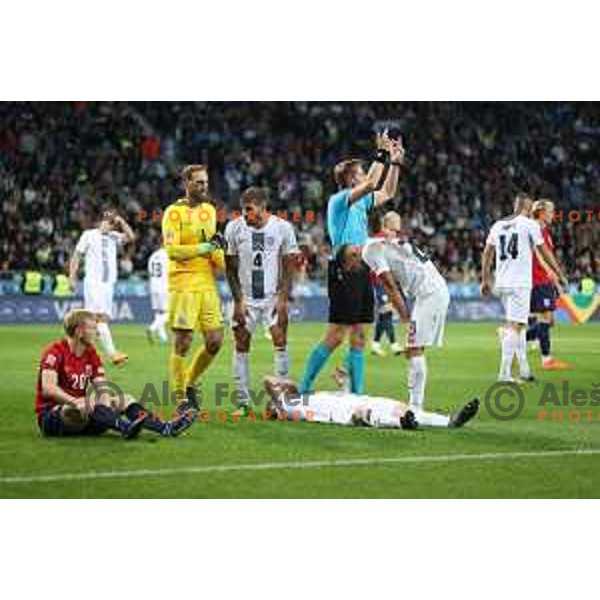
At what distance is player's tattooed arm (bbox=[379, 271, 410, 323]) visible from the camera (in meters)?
9.41

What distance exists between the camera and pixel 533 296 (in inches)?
528

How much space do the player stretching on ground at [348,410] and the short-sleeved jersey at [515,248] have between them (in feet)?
8.51

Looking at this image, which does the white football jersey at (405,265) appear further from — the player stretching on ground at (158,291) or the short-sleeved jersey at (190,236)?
the player stretching on ground at (158,291)

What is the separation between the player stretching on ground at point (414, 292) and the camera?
9.58 meters

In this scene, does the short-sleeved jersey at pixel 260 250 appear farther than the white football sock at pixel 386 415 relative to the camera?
Yes

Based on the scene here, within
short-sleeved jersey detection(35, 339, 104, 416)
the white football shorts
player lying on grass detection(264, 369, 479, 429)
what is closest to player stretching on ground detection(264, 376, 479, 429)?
player lying on grass detection(264, 369, 479, 429)

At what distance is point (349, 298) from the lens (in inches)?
392

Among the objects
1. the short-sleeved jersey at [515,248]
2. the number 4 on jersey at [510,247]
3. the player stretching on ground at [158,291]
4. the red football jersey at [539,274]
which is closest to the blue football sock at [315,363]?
the short-sleeved jersey at [515,248]

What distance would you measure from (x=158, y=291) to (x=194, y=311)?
7.15 meters

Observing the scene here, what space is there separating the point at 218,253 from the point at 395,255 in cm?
123

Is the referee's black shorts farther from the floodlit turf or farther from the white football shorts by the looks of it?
the white football shorts

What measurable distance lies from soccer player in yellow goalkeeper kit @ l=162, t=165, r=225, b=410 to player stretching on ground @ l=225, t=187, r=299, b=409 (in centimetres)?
15

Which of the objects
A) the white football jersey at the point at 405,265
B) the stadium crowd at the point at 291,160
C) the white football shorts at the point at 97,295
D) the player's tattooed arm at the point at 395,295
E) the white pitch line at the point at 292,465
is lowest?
the white pitch line at the point at 292,465
